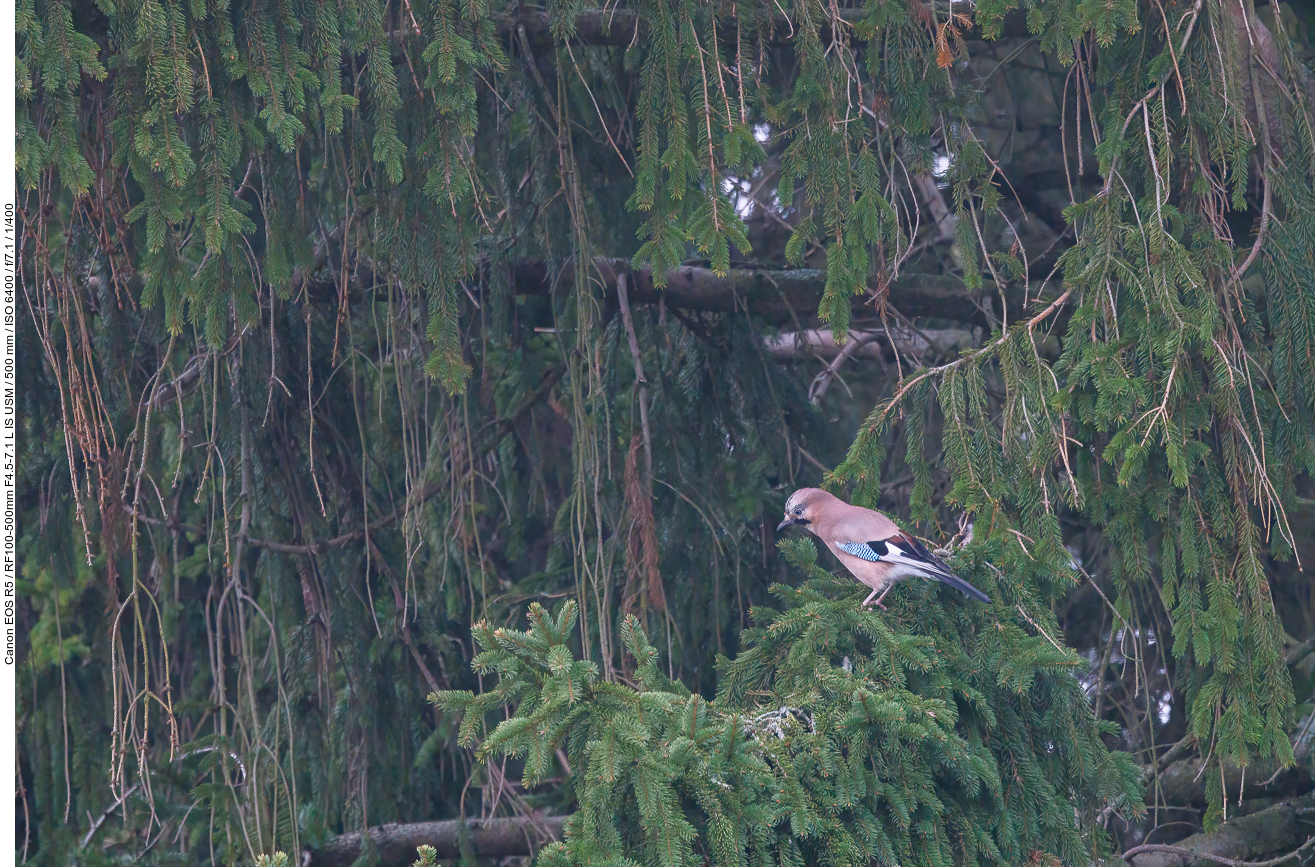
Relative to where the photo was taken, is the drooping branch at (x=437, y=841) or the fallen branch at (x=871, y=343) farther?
the fallen branch at (x=871, y=343)

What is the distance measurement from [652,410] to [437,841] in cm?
222

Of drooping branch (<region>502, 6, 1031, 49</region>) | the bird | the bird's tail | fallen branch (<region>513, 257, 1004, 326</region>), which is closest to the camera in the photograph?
the bird's tail

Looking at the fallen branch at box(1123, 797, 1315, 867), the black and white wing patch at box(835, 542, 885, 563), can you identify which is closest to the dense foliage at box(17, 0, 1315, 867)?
the black and white wing patch at box(835, 542, 885, 563)

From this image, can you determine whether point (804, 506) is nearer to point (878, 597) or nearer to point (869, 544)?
point (869, 544)

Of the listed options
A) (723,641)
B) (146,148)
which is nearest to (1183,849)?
(723,641)

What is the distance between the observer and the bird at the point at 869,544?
376 centimetres

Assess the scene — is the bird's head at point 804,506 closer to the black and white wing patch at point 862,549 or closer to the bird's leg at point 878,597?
the black and white wing patch at point 862,549

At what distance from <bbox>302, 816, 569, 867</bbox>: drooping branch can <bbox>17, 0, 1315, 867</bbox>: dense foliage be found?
8.4 inches

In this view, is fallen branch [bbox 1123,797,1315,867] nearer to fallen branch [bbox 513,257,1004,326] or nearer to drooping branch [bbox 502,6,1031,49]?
fallen branch [bbox 513,257,1004,326]

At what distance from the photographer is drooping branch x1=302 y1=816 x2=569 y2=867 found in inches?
212

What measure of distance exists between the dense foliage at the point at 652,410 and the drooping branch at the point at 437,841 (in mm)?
213

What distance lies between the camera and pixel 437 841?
5586 mm

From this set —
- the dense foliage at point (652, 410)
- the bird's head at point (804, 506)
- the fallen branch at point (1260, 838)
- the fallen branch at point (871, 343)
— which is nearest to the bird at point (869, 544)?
the bird's head at point (804, 506)

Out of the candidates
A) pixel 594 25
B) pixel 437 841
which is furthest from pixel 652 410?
pixel 437 841
